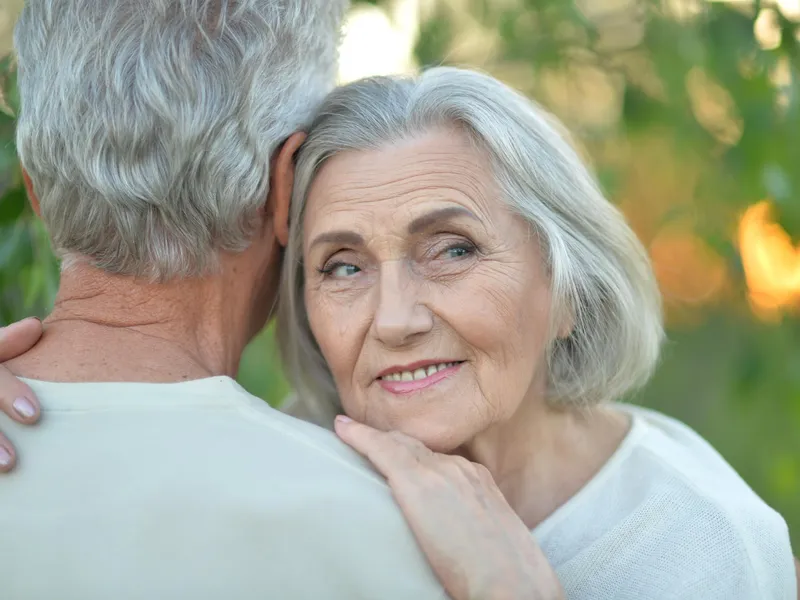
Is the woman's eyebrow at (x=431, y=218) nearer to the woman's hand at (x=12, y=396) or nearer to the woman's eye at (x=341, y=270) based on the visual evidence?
the woman's eye at (x=341, y=270)

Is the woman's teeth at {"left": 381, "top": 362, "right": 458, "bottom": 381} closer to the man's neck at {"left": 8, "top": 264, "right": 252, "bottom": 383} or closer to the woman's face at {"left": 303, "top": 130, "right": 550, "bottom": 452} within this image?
the woman's face at {"left": 303, "top": 130, "right": 550, "bottom": 452}

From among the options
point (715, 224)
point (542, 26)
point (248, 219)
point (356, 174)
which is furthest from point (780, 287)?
point (248, 219)

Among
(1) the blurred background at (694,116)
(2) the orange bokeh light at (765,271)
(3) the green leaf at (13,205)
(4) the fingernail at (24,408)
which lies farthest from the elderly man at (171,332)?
(2) the orange bokeh light at (765,271)

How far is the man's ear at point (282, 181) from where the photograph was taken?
240cm

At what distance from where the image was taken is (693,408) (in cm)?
746

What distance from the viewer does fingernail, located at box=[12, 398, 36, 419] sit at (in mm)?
1825

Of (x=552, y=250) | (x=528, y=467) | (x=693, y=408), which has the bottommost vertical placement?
(x=693, y=408)

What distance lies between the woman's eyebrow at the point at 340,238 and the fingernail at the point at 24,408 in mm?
912

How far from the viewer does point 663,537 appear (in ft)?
8.09

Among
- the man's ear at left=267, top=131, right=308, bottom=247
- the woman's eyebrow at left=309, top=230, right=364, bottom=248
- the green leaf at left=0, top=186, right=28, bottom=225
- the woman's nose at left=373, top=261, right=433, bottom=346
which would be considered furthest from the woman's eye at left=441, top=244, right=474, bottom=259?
the green leaf at left=0, top=186, right=28, bottom=225

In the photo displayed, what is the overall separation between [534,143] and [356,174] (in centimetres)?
49

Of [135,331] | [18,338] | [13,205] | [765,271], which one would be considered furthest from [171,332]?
[765,271]

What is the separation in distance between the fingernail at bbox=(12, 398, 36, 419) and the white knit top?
1329mm

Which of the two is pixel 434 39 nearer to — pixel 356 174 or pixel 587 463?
pixel 356 174
